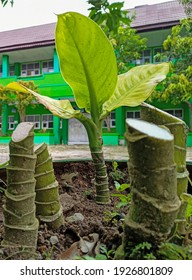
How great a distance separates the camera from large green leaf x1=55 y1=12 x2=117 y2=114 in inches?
16.8

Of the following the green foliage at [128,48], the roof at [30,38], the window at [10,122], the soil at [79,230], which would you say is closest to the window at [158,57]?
the green foliage at [128,48]

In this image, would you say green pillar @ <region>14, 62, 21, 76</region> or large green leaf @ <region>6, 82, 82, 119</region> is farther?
green pillar @ <region>14, 62, 21, 76</region>

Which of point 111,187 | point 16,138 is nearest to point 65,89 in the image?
point 111,187

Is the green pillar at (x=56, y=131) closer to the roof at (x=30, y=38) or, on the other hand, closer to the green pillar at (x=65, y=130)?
the green pillar at (x=65, y=130)

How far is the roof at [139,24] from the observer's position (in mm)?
3320

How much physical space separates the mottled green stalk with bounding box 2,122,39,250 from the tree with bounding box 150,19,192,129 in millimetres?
3340

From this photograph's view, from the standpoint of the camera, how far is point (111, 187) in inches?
25.8

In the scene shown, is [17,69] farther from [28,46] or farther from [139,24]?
[139,24]

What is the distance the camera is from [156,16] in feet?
10.8

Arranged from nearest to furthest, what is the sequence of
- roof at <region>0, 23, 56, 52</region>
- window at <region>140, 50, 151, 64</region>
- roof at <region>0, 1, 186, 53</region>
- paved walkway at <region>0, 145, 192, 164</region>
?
1. paved walkway at <region>0, 145, 192, 164</region>
2. roof at <region>0, 1, 186, 53</region>
3. roof at <region>0, 23, 56, 52</region>
4. window at <region>140, 50, 151, 64</region>

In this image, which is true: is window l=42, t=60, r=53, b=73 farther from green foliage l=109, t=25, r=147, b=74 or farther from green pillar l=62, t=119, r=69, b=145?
green foliage l=109, t=25, r=147, b=74

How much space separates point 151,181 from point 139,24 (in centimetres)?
389

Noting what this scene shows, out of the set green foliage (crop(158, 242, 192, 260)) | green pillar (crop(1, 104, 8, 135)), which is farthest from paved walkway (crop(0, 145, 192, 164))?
green pillar (crop(1, 104, 8, 135))
